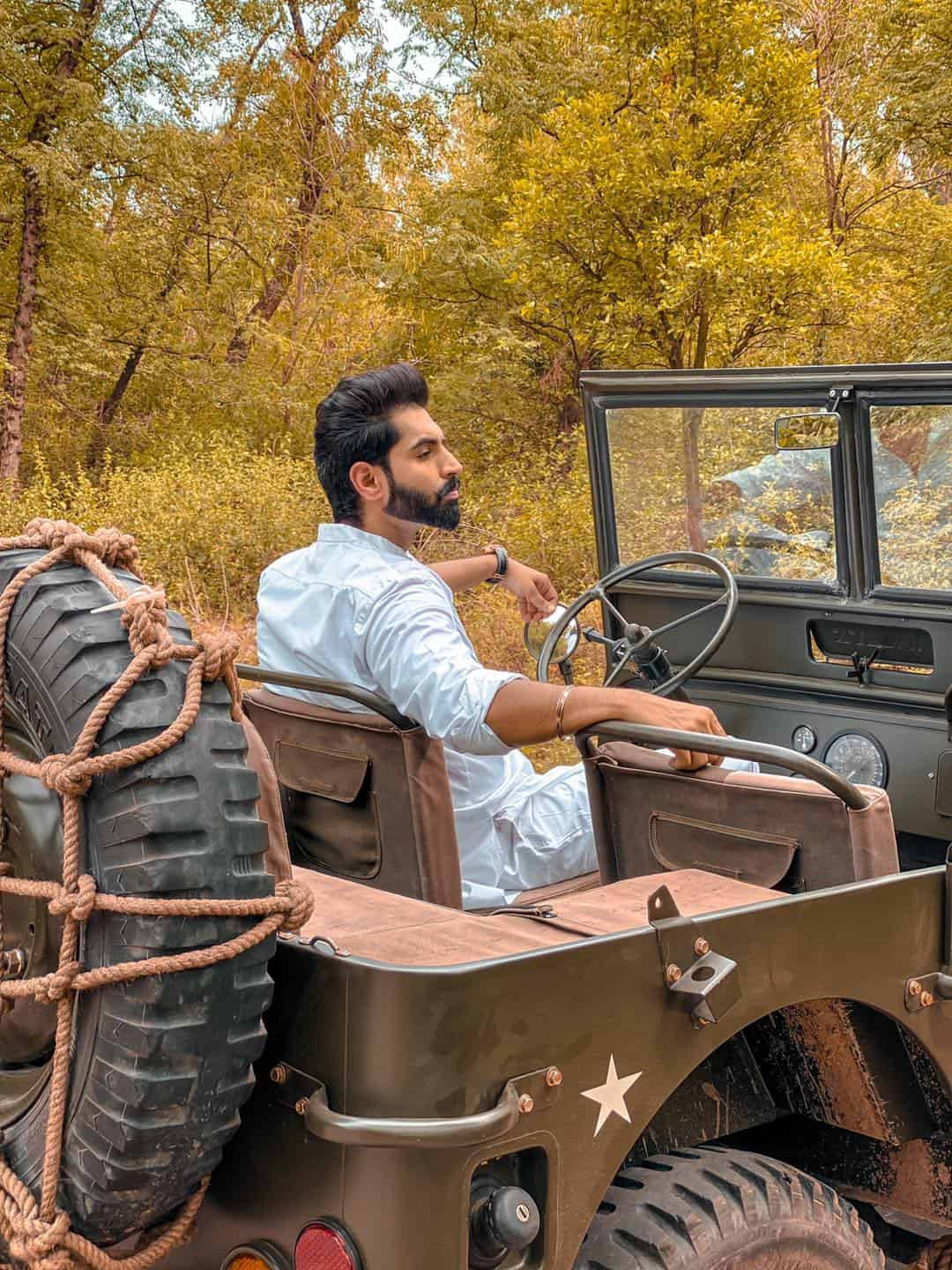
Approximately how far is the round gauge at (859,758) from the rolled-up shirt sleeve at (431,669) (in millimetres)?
1199

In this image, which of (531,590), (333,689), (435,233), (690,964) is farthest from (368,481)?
(435,233)

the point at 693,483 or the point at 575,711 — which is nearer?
the point at 575,711

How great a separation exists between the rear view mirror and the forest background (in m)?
6.50

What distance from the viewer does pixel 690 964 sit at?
187 centimetres

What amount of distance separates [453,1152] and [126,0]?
50.5 feet

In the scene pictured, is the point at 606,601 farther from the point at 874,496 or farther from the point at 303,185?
the point at 303,185

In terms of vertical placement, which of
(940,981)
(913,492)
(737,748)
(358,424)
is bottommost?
(940,981)

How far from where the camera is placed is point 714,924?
1.90 metres

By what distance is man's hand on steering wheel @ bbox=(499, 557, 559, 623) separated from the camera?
3.86 meters

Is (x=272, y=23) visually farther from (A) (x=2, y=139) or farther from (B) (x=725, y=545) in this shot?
(B) (x=725, y=545)

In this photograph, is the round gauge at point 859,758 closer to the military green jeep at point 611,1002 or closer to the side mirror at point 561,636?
the military green jeep at point 611,1002

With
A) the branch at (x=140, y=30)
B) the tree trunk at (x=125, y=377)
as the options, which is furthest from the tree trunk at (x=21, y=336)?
the branch at (x=140, y=30)

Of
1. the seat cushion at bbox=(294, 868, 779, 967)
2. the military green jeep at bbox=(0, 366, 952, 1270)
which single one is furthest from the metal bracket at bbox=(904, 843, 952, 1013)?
the seat cushion at bbox=(294, 868, 779, 967)

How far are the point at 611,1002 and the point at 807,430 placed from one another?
219 centimetres
